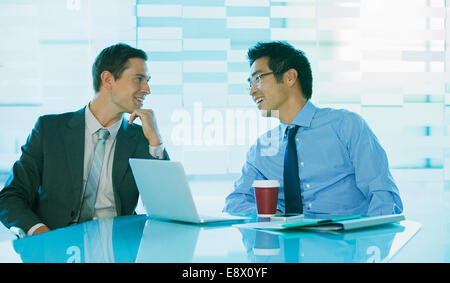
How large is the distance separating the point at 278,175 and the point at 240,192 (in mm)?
199

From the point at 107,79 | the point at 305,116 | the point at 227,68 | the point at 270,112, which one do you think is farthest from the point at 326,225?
the point at 227,68

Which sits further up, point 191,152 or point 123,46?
point 123,46

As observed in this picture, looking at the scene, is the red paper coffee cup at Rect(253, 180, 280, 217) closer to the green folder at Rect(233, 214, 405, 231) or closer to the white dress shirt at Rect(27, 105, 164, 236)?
the green folder at Rect(233, 214, 405, 231)

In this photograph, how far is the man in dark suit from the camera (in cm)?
193

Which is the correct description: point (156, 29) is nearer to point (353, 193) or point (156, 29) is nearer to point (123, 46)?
point (123, 46)

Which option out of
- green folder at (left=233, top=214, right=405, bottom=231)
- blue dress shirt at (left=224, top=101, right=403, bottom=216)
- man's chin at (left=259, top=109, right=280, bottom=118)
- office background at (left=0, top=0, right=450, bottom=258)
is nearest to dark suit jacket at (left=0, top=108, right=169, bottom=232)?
blue dress shirt at (left=224, top=101, right=403, bottom=216)

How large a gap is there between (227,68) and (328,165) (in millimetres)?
1629

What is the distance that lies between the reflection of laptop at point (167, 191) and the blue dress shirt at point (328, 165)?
0.51 metres

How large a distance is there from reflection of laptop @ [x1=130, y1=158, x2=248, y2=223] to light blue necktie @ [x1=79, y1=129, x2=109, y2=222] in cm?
57

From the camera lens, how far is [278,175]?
2100mm

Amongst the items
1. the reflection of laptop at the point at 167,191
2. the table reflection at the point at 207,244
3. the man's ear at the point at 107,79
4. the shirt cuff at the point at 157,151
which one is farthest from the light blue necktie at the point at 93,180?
the table reflection at the point at 207,244

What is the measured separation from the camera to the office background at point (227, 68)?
3383 mm
